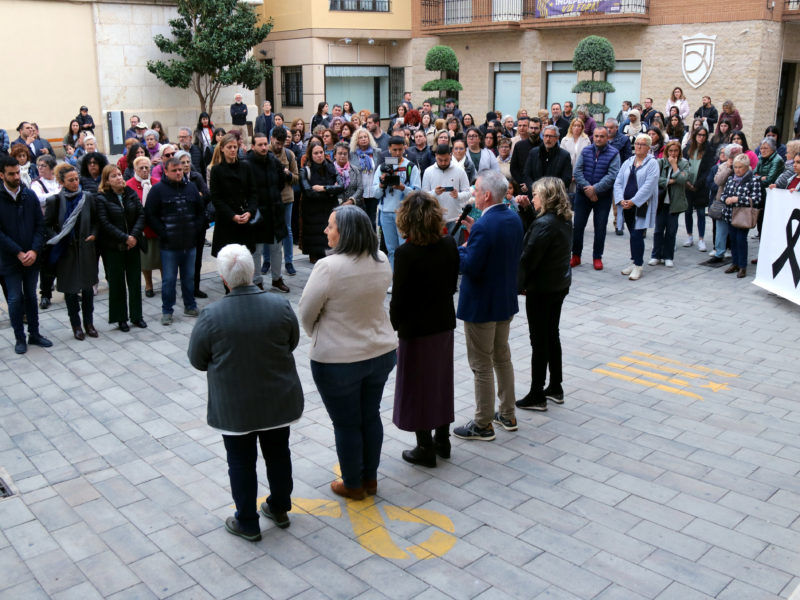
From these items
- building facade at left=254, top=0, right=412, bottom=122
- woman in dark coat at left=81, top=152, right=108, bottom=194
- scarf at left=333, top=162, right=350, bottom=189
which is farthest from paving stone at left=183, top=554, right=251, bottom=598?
building facade at left=254, top=0, right=412, bottom=122

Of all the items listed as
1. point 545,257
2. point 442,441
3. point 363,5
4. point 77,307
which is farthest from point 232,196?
point 363,5

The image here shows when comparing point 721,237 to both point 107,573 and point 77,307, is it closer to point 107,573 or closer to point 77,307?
point 77,307

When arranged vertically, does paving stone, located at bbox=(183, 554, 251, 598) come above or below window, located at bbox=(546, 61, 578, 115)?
below

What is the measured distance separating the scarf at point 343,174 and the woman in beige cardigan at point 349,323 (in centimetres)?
557

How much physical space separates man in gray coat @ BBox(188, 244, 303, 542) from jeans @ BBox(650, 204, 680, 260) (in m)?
7.95

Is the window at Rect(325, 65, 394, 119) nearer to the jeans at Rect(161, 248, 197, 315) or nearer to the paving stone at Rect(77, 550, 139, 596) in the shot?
the jeans at Rect(161, 248, 197, 315)

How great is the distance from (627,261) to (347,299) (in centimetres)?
796

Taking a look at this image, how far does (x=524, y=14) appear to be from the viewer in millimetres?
28484

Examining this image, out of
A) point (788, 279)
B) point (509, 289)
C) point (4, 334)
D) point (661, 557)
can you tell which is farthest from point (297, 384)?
point (788, 279)

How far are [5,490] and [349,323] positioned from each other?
2651 millimetres

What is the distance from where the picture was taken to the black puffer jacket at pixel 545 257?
598 cm

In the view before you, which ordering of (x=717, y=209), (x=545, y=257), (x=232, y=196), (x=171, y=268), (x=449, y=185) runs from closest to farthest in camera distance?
(x=545, y=257) → (x=171, y=268) → (x=232, y=196) → (x=449, y=185) → (x=717, y=209)

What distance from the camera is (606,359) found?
7.55 metres

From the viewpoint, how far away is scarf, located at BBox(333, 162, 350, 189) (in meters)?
10.1
